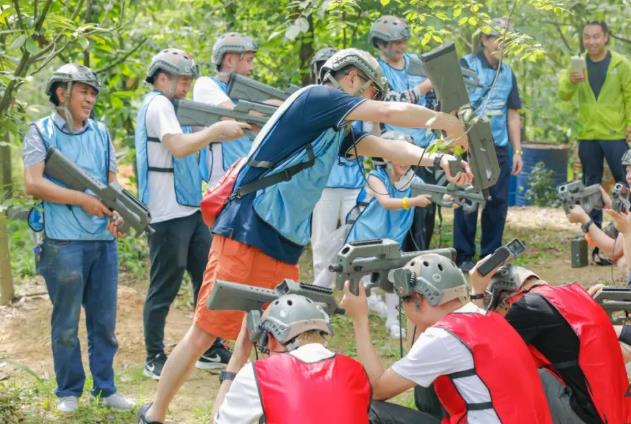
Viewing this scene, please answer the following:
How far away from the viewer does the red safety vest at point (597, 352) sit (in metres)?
5.12

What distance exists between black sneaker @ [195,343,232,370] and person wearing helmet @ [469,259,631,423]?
2.87m

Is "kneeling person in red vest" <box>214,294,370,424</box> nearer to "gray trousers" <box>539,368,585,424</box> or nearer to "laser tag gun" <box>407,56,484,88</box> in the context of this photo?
"gray trousers" <box>539,368,585,424</box>

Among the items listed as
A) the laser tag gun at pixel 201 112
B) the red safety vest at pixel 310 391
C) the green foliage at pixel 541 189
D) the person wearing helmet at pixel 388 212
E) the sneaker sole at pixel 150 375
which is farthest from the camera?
the green foliage at pixel 541 189

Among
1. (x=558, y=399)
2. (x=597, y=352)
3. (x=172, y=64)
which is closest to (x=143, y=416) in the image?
(x=558, y=399)

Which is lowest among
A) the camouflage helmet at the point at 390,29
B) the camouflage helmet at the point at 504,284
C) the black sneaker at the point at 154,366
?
the black sneaker at the point at 154,366

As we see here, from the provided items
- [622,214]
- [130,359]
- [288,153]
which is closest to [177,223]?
[130,359]

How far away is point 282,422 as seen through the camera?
4090 millimetres

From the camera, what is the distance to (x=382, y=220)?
27.1 ft

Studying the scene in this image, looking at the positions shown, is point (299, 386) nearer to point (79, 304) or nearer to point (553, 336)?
point (553, 336)

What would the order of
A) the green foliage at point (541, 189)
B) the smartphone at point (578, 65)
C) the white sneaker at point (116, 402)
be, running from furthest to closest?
the green foliage at point (541, 189) → the smartphone at point (578, 65) → the white sneaker at point (116, 402)

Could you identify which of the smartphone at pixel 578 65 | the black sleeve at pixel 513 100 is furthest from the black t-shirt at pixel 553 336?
the smartphone at pixel 578 65

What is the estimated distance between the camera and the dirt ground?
7.06m

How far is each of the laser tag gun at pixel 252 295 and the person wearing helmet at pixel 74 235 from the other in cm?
→ 168

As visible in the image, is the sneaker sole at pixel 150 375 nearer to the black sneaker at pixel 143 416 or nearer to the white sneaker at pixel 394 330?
the black sneaker at pixel 143 416
